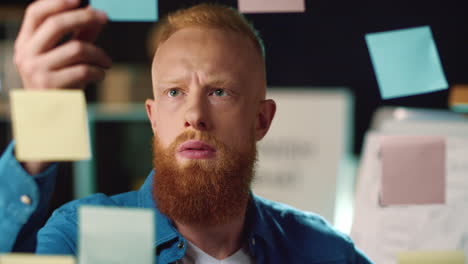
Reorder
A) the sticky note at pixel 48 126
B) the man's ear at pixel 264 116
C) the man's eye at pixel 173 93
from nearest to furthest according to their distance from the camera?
1. the sticky note at pixel 48 126
2. the man's eye at pixel 173 93
3. the man's ear at pixel 264 116

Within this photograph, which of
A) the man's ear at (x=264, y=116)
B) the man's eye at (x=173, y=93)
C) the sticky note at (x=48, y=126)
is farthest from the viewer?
the man's ear at (x=264, y=116)

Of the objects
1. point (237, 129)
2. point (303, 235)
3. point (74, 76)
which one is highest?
point (74, 76)

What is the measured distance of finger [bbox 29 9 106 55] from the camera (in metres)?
0.79

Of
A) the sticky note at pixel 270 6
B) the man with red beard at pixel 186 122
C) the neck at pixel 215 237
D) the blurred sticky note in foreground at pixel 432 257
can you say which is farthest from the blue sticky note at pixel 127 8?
the blurred sticky note in foreground at pixel 432 257

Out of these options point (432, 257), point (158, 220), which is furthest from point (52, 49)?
point (432, 257)

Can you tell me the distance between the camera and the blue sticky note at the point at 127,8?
32.8 inches

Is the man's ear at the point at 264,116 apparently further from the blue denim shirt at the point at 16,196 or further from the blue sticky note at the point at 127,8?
the blue denim shirt at the point at 16,196

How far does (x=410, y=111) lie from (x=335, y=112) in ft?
1.45

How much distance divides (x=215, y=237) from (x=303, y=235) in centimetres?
21

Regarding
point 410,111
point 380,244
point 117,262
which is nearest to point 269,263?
point 117,262

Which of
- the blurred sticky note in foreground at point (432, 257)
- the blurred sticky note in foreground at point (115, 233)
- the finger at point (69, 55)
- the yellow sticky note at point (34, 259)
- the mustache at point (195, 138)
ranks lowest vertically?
the blurred sticky note in foreground at point (432, 257)

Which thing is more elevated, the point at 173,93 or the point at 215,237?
the point at 173,93

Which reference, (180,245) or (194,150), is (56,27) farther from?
(180,245)

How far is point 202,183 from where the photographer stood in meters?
0.87
